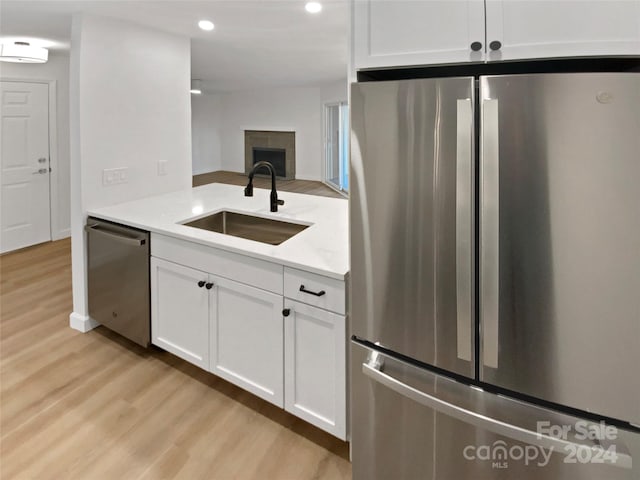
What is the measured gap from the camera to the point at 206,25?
10.4 ft

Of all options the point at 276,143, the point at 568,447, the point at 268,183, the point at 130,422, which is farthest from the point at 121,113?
the point at 276,143

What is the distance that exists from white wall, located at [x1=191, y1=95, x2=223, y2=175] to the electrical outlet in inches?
312

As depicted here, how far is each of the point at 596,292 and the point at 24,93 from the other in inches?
222

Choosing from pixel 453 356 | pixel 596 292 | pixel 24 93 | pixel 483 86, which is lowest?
pixel 453 356

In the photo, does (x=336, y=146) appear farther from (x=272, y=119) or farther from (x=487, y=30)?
(x=487, y=30)

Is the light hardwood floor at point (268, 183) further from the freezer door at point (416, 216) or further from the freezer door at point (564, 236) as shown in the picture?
the freezer door at point (564, 236)

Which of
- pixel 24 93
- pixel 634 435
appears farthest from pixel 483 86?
pixel 24 93

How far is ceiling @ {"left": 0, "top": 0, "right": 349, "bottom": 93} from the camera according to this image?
270 centimetres

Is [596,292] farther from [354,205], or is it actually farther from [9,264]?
[9,264]

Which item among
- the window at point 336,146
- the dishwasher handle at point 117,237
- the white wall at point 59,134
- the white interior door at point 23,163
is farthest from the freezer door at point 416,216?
the window at point 336,146

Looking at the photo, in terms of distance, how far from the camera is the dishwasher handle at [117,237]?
2447mm

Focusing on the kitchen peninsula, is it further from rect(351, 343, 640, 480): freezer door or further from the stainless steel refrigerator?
the stainless steel refrigerator

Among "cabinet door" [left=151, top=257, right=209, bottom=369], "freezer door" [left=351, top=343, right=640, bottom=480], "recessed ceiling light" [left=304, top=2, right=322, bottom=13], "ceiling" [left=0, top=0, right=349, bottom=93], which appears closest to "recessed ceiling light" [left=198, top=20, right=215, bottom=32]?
"ceiling" [left=0, top=0, right=349, bottom=93]

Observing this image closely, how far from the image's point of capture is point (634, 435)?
112 centimetres
